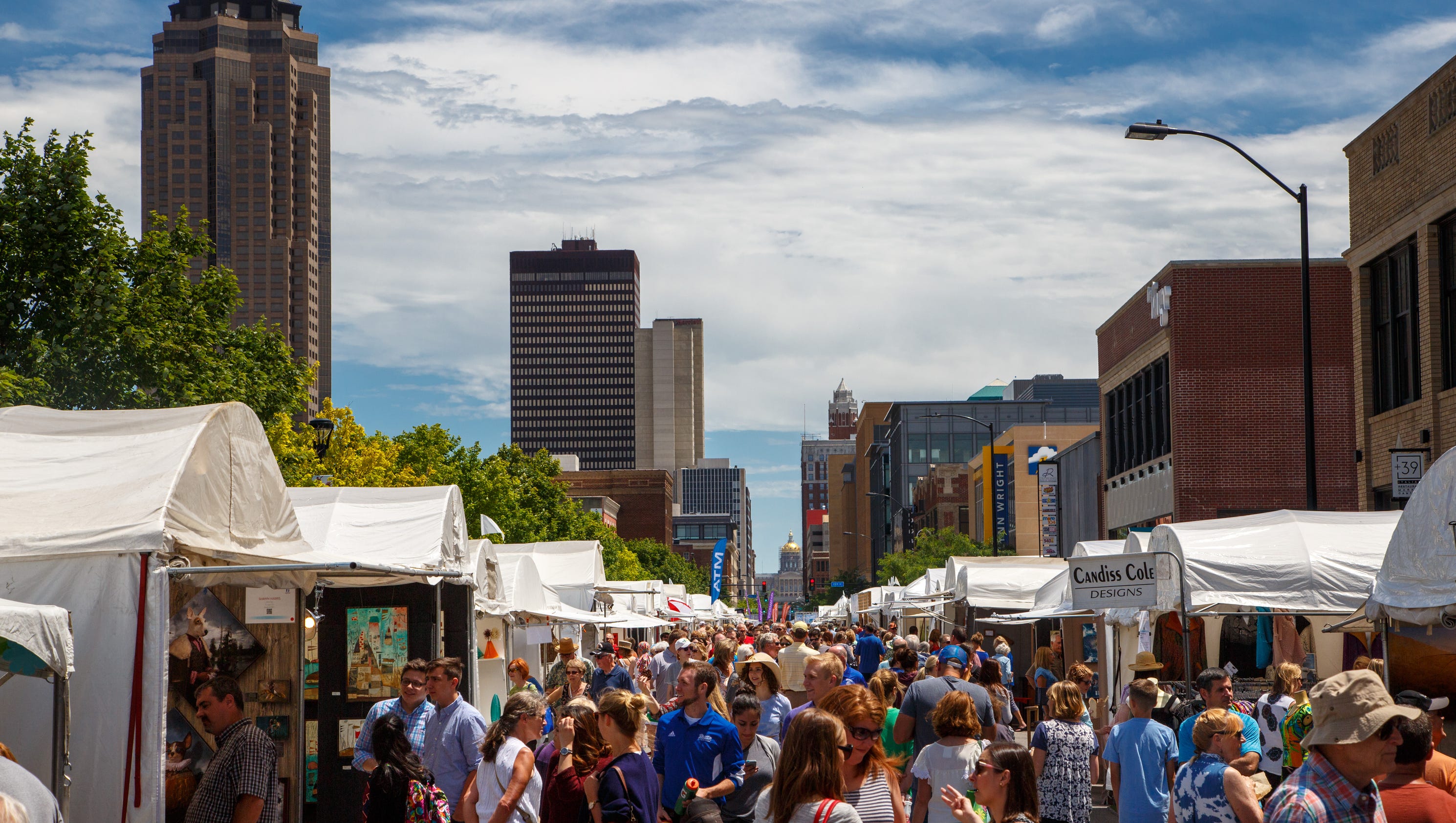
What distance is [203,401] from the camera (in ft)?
83.9

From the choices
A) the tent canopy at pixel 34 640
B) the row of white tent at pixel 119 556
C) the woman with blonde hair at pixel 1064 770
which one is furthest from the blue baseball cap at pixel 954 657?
the tent canopy at pixel 34 640

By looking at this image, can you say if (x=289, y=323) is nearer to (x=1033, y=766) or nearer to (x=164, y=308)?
(x=164, y=308)

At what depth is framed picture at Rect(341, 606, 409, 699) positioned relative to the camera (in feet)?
48.6

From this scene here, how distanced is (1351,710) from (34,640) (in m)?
6.41

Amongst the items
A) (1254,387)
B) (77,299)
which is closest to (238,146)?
(1254,387)

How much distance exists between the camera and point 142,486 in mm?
9555

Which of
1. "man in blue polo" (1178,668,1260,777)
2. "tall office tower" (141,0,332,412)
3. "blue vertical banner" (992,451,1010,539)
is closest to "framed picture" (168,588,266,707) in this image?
"man in blue polo" (1178,668,1260,777)

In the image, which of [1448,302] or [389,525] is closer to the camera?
[389,525]

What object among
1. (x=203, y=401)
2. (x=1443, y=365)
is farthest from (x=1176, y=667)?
(x=203, y=401)

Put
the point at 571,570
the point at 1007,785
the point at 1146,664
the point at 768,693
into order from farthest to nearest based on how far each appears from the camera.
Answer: the point at 571,570
the point at 1146,664
the point at 768,693
the point at 1007,785

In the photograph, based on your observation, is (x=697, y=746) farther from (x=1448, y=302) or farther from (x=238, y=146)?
(x=238, y=146)

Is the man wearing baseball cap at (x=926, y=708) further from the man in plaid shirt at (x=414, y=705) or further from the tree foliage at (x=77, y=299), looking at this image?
the tree foliage at (x=77, y=299)

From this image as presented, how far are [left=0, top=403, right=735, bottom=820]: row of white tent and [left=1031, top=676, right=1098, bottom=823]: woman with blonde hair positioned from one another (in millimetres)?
4748

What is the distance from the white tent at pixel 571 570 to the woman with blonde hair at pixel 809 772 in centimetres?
2368
